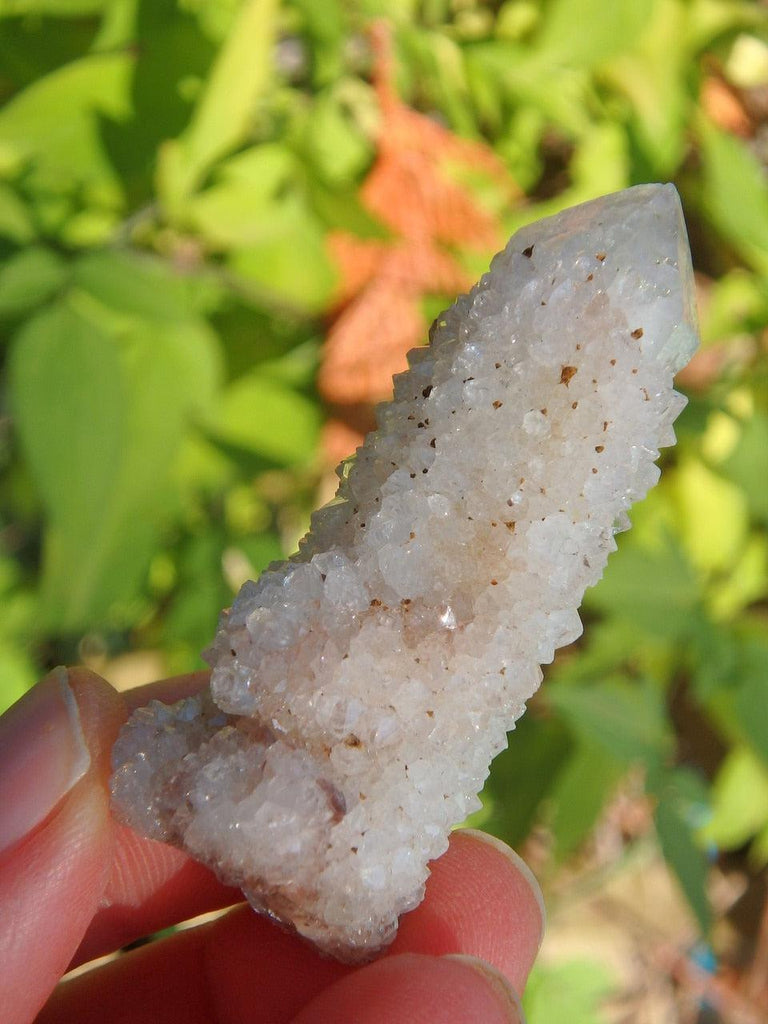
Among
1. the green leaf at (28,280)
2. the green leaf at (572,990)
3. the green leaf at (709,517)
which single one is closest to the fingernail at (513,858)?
the green leaf at (572,990)

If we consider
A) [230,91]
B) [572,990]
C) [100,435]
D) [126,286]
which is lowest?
[572,990]

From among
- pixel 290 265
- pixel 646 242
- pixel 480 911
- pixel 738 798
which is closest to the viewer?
pixel 646 242

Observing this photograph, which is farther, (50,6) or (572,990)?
(572,990)

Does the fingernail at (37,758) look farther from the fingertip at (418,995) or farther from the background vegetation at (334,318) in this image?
the background vegetation at (334,318)

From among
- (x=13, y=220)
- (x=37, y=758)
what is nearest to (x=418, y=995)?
(x=37, y=758)

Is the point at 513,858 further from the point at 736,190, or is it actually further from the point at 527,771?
the point at 736,190

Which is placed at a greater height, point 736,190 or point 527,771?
point 736,190
